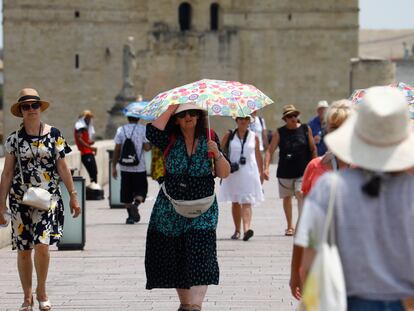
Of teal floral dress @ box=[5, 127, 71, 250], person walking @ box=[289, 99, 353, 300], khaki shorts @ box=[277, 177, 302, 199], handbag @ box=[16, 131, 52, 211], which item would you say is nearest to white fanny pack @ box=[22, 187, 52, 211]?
handbag @ box=[16, 131, 52, 211]

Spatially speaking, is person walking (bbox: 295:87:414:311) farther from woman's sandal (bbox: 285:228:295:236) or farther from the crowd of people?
woman's sandal (bbox: 285:228:295:236)

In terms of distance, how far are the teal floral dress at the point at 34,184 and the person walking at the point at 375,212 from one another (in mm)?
4305

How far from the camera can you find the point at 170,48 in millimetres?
55656

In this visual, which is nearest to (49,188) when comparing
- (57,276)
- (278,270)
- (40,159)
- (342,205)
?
(40,159)

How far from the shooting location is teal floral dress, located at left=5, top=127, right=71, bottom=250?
952 cm

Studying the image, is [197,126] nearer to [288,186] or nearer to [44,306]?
[44,306]

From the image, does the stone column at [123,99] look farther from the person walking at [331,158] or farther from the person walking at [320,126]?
the person walking at [331,158]

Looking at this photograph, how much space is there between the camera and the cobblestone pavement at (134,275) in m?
10.3

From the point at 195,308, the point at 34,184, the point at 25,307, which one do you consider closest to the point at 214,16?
the point at 34,184

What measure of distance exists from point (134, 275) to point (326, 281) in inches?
274

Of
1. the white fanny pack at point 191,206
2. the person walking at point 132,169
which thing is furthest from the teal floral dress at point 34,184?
the person walking at point 132,169

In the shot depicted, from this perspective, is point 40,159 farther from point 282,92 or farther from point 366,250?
point 282,92

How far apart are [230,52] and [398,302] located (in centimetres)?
5080

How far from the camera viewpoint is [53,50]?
56.2 meters
